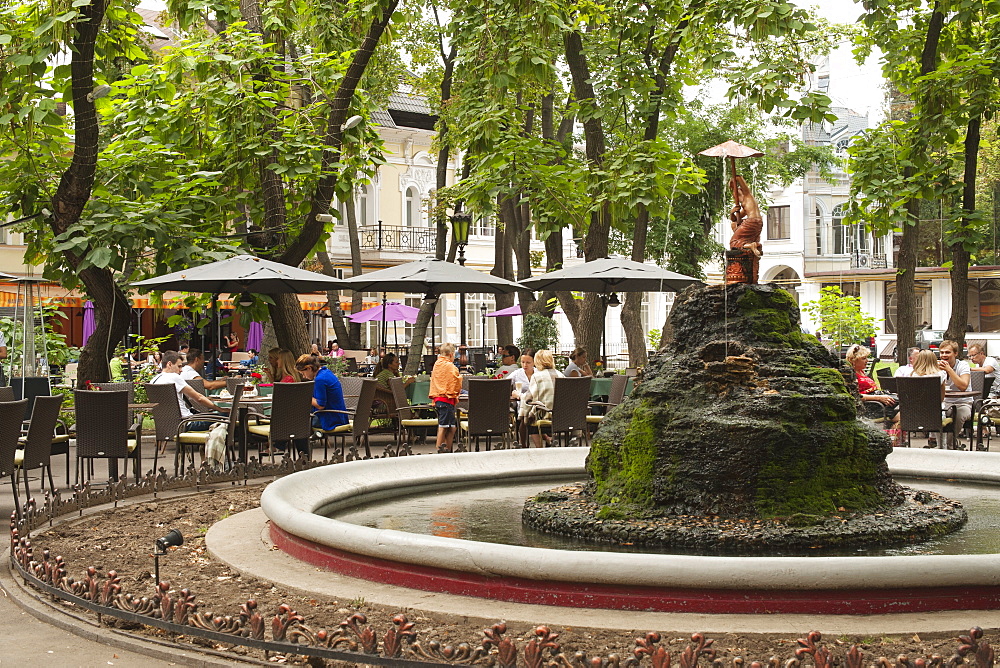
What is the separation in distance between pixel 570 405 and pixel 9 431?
6.13 m

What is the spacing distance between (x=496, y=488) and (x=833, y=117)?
28.0ft

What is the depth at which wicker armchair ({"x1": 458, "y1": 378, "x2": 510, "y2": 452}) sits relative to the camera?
39.9 ft

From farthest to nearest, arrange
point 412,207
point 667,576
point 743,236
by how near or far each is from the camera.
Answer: point 412,207
point 743,236
point 667,576

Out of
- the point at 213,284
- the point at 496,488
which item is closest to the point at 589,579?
the point at 496,488

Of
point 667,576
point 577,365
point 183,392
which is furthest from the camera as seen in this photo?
point 577,365

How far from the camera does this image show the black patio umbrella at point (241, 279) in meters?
13.2

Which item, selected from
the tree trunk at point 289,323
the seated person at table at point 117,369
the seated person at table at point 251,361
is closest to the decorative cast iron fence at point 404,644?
the tree trunk at point 289,323

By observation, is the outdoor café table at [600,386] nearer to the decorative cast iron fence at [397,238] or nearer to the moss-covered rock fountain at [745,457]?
the moss-covered rock fountain at [745,457]

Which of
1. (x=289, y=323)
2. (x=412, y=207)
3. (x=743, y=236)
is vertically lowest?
(x=289, y=323)

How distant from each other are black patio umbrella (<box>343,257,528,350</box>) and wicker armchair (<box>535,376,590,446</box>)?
3136mm

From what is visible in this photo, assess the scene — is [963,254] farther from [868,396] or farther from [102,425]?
[102,425]

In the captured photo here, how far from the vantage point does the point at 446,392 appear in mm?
13250

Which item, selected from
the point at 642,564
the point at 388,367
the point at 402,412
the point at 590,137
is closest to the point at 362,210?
the point at 590,137

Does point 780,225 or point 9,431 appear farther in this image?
point 780,225
